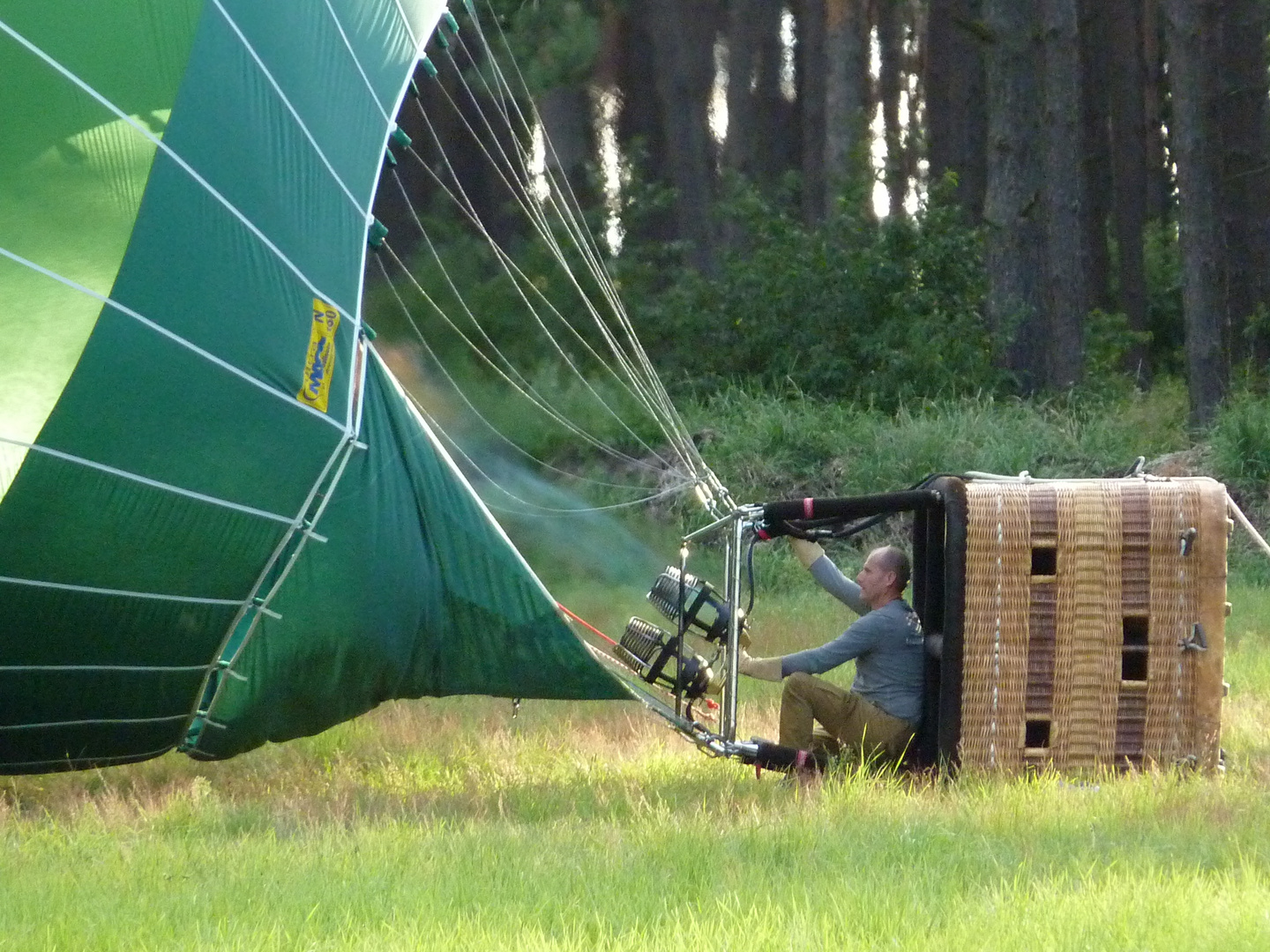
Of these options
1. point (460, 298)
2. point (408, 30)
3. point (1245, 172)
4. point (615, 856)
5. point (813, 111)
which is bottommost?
point (615, 856)

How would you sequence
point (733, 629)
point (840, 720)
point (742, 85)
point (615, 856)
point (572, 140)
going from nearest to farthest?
1. point (615, 856)
2. point (733, 629)
3. point (840, 720)
4. point (572, 140)
5. point (742, 85)

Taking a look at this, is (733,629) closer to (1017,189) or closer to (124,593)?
(124,593)

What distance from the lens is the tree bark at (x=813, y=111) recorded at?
26.3m

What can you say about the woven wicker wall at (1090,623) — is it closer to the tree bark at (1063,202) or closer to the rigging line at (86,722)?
the rigging line at (86,722)

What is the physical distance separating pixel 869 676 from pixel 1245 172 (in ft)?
47.0

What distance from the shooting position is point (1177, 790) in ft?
18.2

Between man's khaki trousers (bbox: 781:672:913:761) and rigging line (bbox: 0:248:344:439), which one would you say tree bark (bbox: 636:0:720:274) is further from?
rigging line (bbox: 0:248:344:439)

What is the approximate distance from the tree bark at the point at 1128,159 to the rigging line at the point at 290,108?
829 inches

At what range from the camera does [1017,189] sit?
17.7 metres

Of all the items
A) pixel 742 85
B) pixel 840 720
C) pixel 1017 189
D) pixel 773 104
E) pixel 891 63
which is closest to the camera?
pixel 840 720

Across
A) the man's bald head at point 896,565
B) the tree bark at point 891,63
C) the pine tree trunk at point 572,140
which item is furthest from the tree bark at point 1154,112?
the man's bald head at point 896,565

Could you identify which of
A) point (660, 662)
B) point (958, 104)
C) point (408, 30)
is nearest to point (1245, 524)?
point (660, 662)

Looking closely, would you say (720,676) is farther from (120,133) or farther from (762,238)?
(762,238)

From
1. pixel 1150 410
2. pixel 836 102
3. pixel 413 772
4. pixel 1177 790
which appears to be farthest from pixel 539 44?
pixel 1177 790
